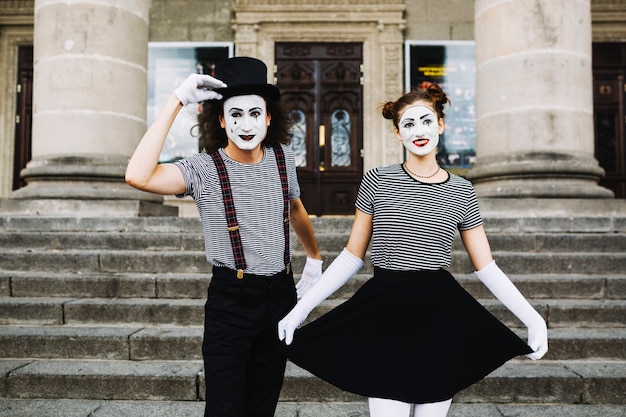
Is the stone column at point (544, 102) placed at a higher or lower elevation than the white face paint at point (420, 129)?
higher

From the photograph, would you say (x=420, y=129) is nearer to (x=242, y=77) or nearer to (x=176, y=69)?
(x=242, y=77)

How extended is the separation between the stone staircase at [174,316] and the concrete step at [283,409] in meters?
0.01

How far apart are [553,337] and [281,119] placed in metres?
2.87

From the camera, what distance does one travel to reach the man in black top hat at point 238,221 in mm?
2277

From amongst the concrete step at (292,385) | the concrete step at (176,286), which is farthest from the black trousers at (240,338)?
the concrete step at (176,286)

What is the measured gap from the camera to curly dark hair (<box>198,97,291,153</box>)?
2.56m

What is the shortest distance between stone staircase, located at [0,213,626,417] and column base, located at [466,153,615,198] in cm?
51

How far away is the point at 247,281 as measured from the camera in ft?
7.55

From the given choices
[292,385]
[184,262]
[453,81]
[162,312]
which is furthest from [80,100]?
[453,81]

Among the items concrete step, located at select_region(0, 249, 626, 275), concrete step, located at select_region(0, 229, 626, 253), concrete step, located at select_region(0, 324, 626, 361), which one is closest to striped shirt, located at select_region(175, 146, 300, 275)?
concrete step, located at select_region(0, 324, 626, 361)

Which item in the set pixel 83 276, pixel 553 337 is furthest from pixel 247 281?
pixel 83 276

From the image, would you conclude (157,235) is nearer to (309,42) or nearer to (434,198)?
(434,198)

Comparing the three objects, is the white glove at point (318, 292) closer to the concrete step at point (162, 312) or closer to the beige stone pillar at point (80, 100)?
the concrete step at point (162, 312)

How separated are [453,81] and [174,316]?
26.2 ft
